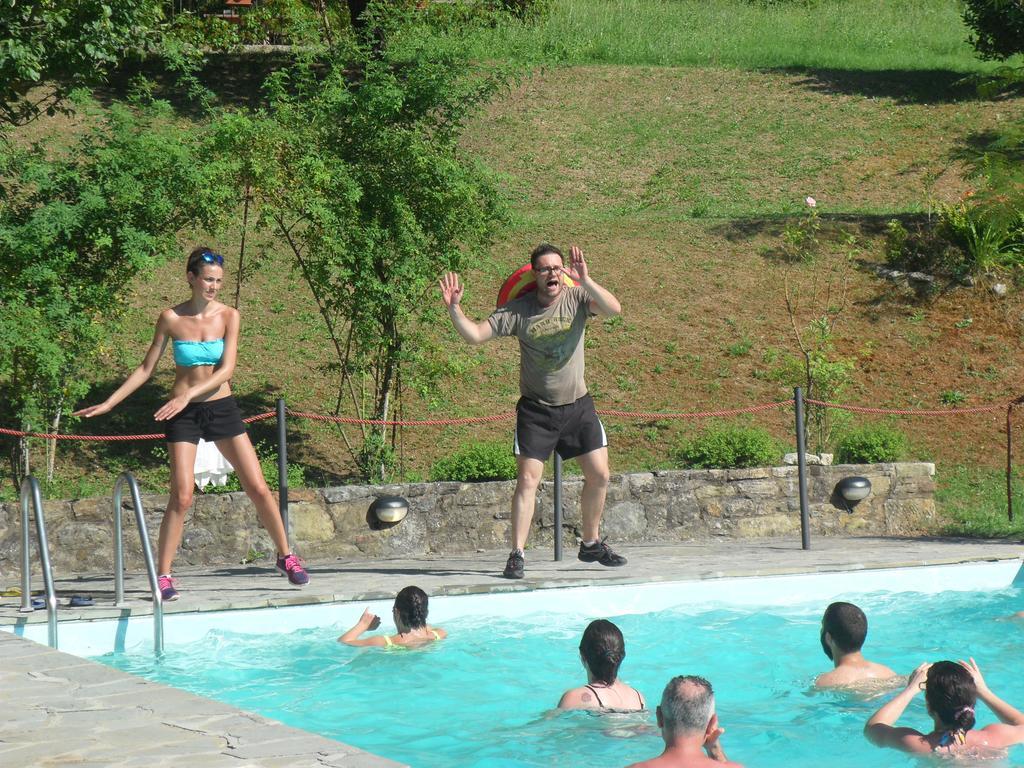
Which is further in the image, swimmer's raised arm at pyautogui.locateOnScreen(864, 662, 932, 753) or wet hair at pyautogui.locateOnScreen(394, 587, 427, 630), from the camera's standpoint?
wet hair at pyautogui.locateOnScreen(394, 587, 427, 630)

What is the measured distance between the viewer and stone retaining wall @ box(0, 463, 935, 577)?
909 centimetres

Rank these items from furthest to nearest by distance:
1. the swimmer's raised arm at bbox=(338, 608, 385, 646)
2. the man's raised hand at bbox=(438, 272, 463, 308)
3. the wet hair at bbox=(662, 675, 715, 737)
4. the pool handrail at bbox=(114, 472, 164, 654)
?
the man's raised hand at bbox=(438, 272, 463, 308), the swimmer's raised arm at bbox=(338, 608, 385, 646), the pool handrail at bbox=(114, 472, 164, 654), the wet hair at bbox=(662, 675, 715, 737)

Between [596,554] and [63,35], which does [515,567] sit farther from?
[63,35]

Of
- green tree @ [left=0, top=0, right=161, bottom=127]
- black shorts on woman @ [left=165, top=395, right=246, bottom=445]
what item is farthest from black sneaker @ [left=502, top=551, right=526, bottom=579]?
green tree @ [left=0, top=0, right=161, bottom=127]

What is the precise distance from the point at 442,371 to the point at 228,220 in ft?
7.93

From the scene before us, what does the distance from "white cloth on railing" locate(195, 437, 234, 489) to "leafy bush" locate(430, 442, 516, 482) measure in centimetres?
189

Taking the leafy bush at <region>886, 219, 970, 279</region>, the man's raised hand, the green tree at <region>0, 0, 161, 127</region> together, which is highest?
the green tree at <region>0, 0, 161, 127</region>

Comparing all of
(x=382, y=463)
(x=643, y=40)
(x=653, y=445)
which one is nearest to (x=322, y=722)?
(x=382, y=463)

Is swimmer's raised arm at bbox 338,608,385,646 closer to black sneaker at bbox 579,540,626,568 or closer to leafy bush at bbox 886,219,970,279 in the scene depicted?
black sneaker at bbox 579,540,626,568

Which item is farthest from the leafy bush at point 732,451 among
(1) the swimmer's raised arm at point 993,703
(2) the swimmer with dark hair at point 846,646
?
(1) the swimmer's raised arm at point 993,703

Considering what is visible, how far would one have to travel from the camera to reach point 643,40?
30.4 meters

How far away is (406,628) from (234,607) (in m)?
1.05

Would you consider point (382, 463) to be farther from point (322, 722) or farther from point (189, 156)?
point (322, 722)

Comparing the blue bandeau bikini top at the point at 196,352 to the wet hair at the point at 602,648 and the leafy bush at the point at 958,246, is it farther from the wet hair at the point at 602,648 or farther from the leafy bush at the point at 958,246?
the leafy bush at the point at 958,246
